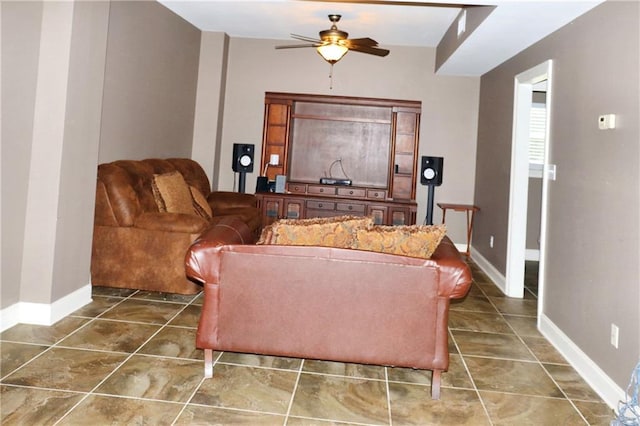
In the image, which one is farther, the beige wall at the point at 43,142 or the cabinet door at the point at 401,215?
the cabinet door at the point at 401,215

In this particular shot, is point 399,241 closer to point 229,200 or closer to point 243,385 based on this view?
point 243,385

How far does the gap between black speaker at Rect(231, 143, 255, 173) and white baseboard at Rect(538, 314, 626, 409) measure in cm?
414

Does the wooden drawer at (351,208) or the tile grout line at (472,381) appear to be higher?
the wooden drawer at (351,208)

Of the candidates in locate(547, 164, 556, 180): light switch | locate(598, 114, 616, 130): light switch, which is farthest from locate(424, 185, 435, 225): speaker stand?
locate(598, 114, 616, 130): light switch

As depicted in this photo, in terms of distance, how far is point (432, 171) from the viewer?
21.1 ft

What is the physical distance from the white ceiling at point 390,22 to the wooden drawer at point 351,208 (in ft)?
6.68

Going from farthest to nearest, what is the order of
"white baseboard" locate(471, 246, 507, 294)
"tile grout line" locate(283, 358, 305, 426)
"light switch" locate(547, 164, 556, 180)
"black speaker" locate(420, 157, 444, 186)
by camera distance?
1. "black speaker" locate(420, 157, 444, 186)
2. "white baseboard" locate(471, 246, 507, 294)
3. "light switch" locate(547, 164, 556, 180)
4. "tile grout line" locate(283, 358, 305, 426)

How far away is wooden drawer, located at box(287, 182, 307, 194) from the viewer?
6667mm

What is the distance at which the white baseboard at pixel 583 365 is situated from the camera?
2.49m

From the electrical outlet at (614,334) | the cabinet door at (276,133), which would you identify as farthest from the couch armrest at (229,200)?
the electrical outlet at (614,334)

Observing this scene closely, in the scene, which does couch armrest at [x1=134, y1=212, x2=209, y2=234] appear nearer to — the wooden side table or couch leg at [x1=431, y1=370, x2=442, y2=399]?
couch leg at [x1=431, y1=370, x2=442, y2=399]

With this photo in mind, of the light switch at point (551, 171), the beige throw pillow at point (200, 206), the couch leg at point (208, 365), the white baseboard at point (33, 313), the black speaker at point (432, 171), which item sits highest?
the black speaker at point (432, 171)

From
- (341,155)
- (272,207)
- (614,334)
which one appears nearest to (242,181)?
(272,207)

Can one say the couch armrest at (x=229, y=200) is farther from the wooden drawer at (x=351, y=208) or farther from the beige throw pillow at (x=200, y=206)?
the wooden drawer at (x=351, y=208)
